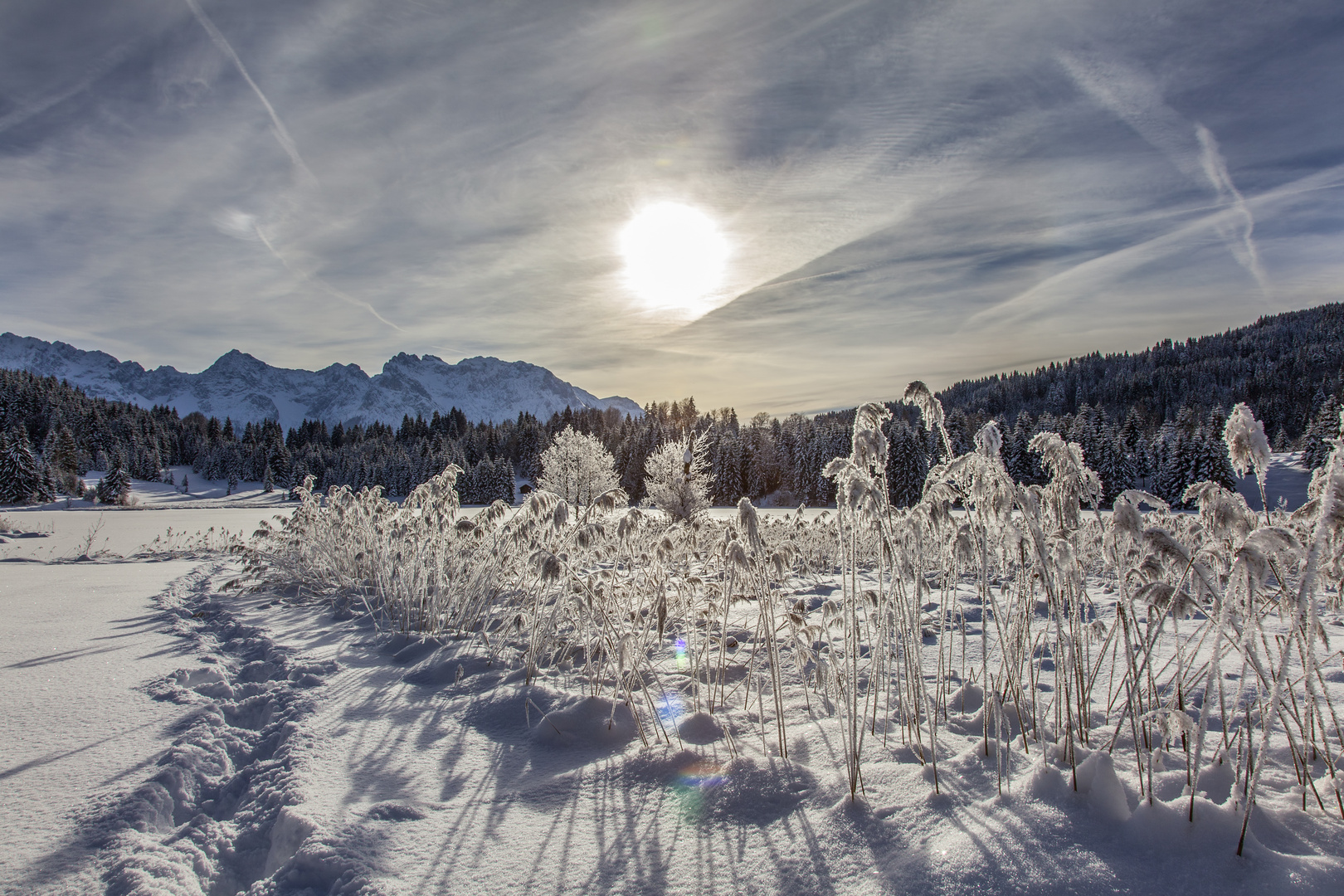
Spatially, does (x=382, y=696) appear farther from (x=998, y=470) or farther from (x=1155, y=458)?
(x=1155, y=458)

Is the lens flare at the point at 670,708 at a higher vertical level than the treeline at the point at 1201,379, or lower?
lower

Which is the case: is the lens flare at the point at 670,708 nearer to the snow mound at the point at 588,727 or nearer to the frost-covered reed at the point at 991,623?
the frost-covered reed at the point at 991,623

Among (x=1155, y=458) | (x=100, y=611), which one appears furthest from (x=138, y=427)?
(x=1155, y=458)

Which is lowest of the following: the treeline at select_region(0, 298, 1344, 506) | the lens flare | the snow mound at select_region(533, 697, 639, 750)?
the lens flare

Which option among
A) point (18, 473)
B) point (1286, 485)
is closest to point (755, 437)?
point (1286, 485)

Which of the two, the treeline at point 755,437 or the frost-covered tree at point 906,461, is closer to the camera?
the treeline at point 755,437

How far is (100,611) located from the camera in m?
5.57

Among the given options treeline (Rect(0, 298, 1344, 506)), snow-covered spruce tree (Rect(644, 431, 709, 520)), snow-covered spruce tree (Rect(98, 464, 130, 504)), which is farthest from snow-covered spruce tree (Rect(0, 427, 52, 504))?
snow-covered spruce tree (Rect(644, 431, 709, 520))

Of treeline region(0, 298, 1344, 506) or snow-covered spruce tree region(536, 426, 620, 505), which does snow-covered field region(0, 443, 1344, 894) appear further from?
snow-covered spruce tree region(536, 426, 620, 505)

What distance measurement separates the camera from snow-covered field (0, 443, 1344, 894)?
5.51ft

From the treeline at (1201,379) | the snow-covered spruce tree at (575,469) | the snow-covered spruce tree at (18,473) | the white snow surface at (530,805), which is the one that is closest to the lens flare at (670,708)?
the white snow surface at (530,805)

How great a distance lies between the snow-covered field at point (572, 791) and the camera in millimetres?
1679

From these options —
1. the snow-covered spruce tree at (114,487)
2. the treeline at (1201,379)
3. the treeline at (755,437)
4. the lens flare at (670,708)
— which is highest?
the treeline at (1201,379)

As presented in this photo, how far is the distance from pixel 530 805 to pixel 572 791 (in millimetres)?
175
